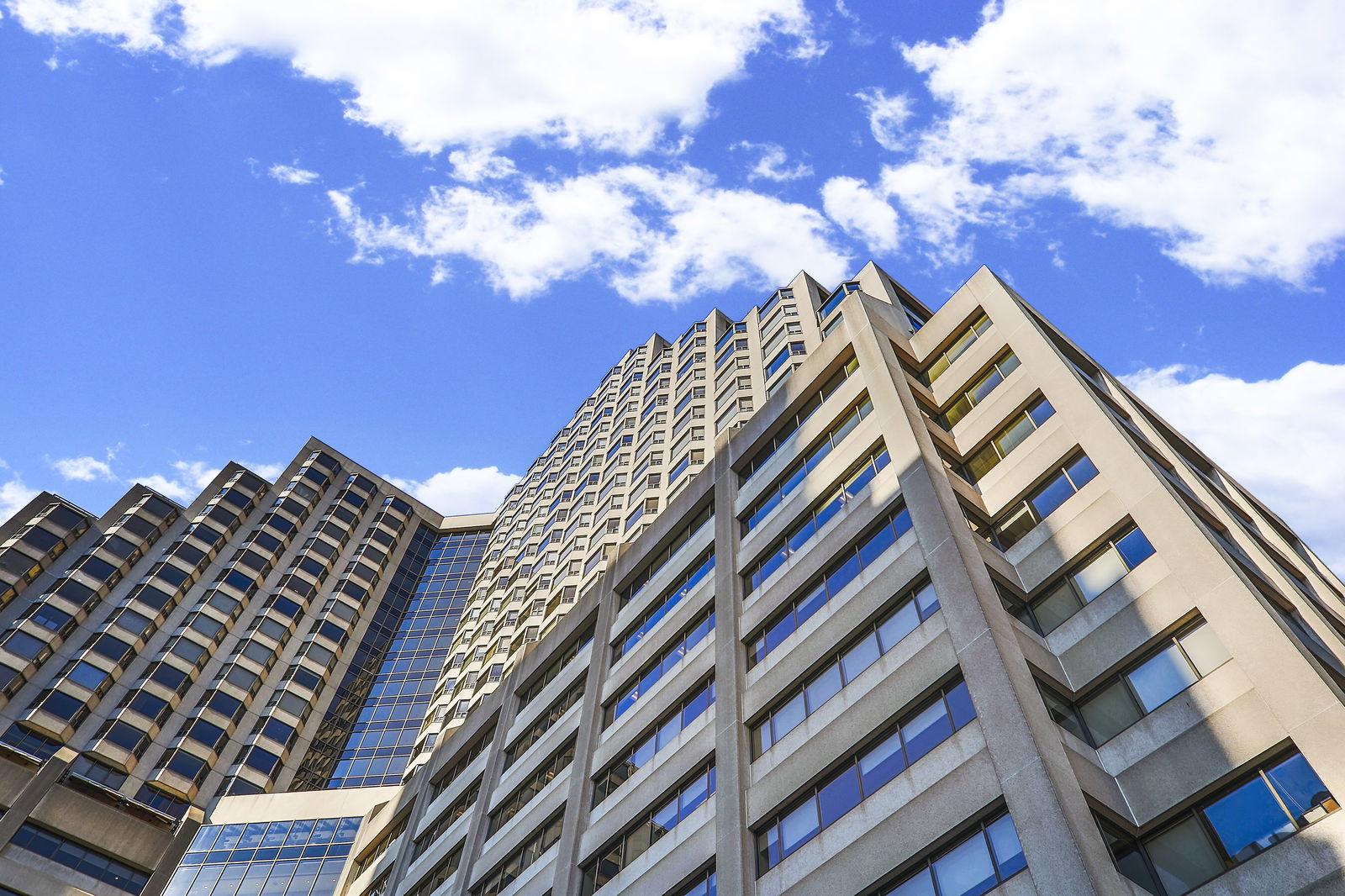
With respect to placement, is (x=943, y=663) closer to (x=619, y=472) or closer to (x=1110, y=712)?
(x=1110, y=712)

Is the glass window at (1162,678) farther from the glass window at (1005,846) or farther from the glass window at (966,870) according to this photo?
the glass window at (966,870)

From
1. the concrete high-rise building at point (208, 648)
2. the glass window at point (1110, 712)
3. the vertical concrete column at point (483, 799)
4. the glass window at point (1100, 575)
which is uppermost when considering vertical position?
the concrete high-rise building at point (208, 648)

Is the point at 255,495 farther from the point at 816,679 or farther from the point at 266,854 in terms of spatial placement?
the point at 816,679

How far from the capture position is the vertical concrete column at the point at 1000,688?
17500mm

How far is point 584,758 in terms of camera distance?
3512 centimetres

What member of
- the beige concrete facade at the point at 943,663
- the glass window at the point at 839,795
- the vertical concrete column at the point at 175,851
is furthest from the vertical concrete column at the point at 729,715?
the vertical concrete column at the point at 175,851

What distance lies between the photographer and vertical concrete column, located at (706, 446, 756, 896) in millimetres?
24609

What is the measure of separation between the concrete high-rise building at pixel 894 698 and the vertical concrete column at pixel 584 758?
4.6 inches

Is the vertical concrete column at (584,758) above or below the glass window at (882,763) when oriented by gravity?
above

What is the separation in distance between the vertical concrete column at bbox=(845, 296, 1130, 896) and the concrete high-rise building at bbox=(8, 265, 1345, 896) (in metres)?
0.09

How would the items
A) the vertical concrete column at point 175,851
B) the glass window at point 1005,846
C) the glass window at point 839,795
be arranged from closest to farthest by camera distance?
the glass window at point 1005,846 → the glass window at point 839,795 → the vertical concrete column at point 175,851

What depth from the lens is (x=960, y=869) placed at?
64.5ft

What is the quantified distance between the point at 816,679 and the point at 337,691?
2182 inches

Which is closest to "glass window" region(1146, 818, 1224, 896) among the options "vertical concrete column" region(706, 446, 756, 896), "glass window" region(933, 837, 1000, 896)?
"glass window" region(933, 837, 1000, 896)
